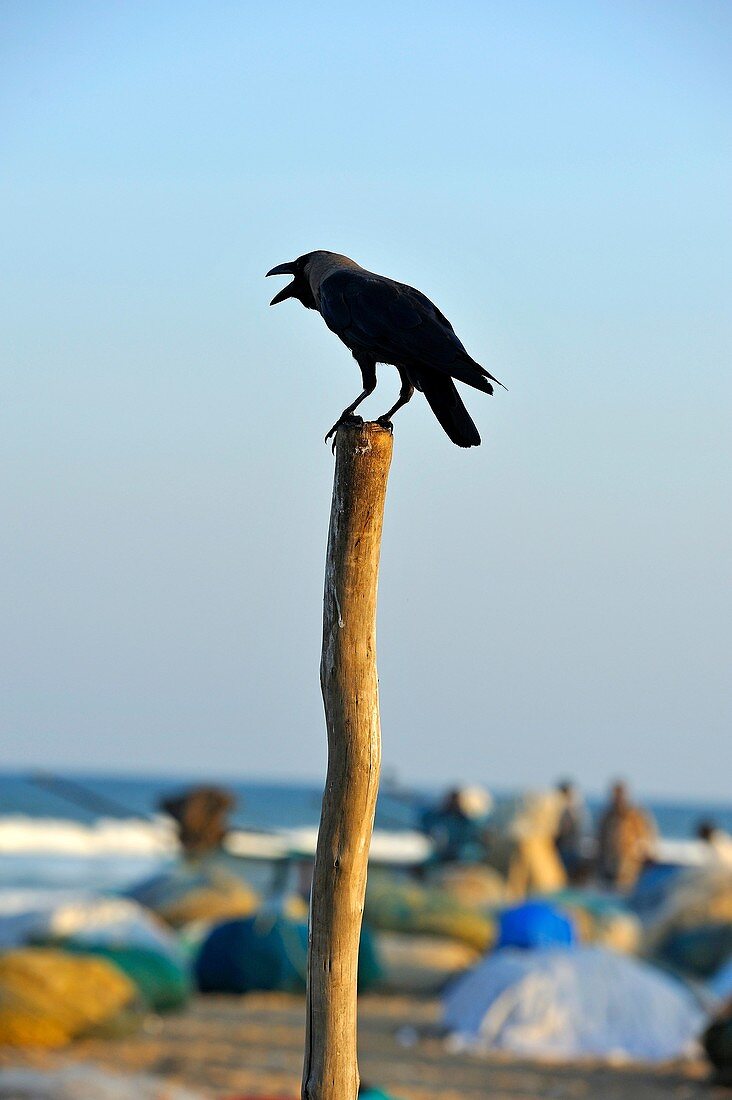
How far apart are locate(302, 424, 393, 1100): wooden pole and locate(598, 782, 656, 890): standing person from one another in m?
18.5

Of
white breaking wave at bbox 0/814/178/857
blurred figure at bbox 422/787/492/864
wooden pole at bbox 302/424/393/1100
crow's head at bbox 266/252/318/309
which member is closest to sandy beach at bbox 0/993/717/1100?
wooden pole at bbox 302/424/393/1100

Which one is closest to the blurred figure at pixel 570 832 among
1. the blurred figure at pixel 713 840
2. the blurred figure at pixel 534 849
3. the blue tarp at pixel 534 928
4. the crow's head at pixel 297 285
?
the blurred figure at pixel 534 849

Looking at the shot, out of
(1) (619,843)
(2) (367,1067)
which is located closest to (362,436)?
(2) (367,1067)

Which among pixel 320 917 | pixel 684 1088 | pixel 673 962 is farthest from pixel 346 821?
pixel 673 962

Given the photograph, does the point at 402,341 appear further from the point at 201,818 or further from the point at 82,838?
the point at 82,838

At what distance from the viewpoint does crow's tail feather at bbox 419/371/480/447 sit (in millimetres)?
4352

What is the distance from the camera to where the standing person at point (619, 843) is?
22.5m

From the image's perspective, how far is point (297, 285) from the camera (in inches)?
201

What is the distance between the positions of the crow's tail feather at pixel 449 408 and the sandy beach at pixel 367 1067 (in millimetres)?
6469

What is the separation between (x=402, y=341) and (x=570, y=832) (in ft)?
66.2

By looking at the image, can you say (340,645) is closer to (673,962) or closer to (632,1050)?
(632,1050)

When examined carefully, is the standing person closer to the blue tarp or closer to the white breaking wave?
the blue tarp

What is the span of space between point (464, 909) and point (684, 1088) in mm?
5710

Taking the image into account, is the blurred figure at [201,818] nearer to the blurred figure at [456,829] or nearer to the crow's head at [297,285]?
the blurred figure at [456,829]
